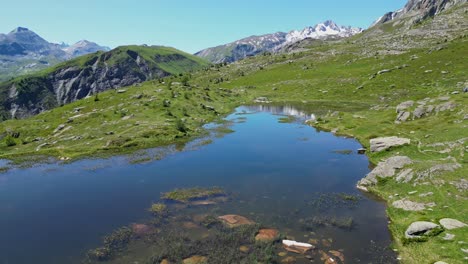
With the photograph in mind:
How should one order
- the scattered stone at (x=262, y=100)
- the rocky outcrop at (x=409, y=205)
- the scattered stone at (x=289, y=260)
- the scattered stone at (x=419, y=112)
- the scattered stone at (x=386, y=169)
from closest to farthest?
the scattered stone at (x=289, y=260) < the rocky outcrop at (x=409, y=205) < the scattered stone at (x=386, y=169) < the scattered stone at (x=419, y=112) < the scattered stone at (x=262, y=100)

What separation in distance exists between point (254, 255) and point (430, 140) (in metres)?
33.0

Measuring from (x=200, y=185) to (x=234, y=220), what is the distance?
1018cm

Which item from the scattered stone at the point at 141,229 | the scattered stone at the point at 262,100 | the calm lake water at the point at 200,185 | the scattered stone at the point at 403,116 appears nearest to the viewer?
the calm lake water at the point at 200,185

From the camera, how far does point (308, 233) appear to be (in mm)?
29156

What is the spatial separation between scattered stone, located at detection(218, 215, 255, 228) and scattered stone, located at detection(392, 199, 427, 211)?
14.2 meters

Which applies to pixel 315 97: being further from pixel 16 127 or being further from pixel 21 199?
pixel 21 199

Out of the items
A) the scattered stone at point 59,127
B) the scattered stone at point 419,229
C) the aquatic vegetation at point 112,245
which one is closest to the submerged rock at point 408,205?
the scattered stone at point 419,229

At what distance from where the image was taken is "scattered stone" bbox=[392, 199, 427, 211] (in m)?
30.6

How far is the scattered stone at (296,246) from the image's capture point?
26.5 metres

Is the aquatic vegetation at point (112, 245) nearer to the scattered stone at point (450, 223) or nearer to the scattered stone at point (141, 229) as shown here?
the scattered stone at point (141, 229)

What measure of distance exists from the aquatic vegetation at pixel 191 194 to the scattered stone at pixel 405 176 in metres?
19.5

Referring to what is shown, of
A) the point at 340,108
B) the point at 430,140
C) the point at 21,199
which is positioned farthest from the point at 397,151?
the point at 340,108

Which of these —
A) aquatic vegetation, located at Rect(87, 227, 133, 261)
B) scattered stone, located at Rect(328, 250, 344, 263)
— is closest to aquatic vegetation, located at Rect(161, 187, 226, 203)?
aquatic vegetation, located at Rect(87, 227, 133, 261)

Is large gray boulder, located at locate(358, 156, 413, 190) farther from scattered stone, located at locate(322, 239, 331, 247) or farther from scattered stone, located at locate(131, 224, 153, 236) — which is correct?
scattered stone, located at locate(131, 224, 153, 236)
